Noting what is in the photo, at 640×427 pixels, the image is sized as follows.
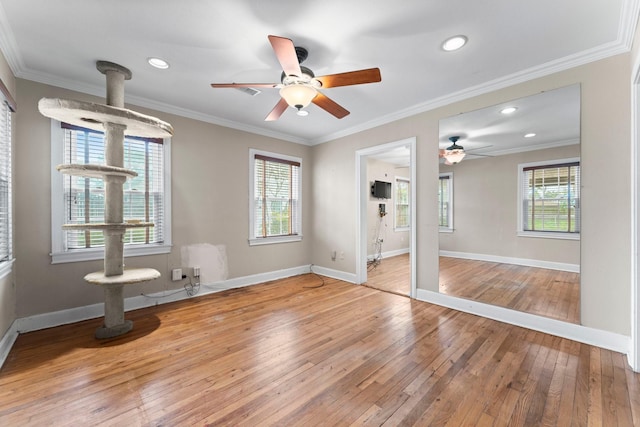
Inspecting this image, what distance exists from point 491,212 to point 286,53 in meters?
3.22

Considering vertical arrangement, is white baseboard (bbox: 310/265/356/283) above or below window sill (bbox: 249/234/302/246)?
below

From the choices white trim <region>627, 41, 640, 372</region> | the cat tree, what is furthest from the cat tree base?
white trim <region>627, 41, 640, 372</region>

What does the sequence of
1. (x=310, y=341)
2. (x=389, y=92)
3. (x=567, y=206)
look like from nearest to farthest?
(x=310, y=341)
(x=567, y=206)
(x=389, y=92)

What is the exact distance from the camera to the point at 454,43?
2230mm

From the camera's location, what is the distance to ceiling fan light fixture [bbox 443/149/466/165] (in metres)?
3.46

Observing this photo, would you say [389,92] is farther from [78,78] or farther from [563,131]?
[78,78]

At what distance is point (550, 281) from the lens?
2947 mm

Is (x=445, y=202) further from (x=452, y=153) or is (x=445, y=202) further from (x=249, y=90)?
(x=249, y=90)

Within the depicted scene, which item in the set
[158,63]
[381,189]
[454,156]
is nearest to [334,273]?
[381,189]

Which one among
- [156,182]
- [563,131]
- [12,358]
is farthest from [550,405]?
[156,182]

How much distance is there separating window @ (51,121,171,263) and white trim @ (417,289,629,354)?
12.4 ft

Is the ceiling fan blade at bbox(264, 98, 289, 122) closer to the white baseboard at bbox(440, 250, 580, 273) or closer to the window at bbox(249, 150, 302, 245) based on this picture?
the window at bbox(249, 150, 302, 245)

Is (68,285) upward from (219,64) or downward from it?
downward

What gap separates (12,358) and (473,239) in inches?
197
